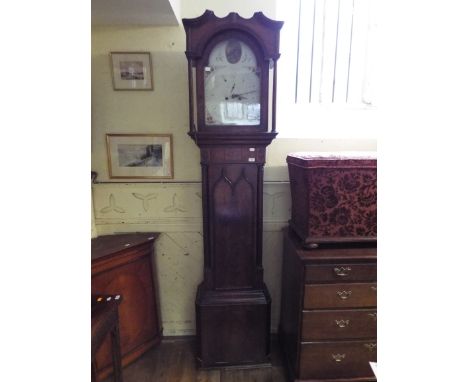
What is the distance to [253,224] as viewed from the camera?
1611 millimetres

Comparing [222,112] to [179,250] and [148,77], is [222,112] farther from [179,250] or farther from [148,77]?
[179,250]

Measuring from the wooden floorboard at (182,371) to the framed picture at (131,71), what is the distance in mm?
1609

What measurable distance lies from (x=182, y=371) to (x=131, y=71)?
173cm

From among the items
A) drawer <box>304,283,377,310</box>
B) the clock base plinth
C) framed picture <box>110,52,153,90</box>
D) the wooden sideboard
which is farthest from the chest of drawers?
framed picture <box>110,52,153,90</box>

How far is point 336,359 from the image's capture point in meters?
1.54

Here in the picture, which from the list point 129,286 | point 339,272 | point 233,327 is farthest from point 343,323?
point 129,286

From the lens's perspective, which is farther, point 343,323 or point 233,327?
point 233,327

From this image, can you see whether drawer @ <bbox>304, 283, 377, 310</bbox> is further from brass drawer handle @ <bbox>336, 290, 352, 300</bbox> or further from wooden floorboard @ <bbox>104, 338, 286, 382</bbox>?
wooden floorboard @ <bbox>104, 338, 286, 382</bbox>

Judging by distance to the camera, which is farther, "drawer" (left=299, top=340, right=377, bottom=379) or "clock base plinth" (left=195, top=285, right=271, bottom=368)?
"clock base plinth" (left=195, top=285, right=271, bottom=368)

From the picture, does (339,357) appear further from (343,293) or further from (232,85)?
(232,85)

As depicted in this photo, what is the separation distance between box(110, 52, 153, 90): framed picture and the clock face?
0.46m

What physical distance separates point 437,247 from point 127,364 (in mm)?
1897

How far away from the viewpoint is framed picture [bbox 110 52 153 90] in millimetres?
1715
